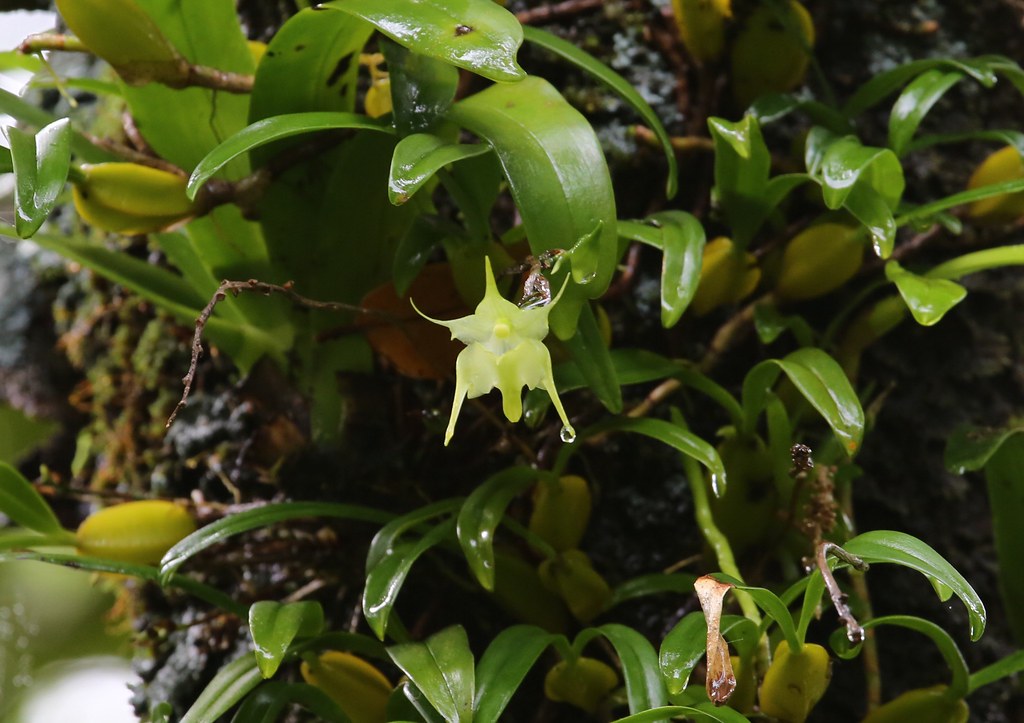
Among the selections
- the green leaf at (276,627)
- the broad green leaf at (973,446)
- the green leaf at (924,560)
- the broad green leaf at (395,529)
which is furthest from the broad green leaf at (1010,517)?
the green leaf at (276,627)

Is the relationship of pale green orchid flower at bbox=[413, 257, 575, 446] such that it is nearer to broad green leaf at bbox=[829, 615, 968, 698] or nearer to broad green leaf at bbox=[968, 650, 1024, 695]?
broad green leaf at bbox=[829, 615, 968, 698]

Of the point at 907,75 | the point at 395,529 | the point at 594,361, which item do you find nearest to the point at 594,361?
the point at 594,361

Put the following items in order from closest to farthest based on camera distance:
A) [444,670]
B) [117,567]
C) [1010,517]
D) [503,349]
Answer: [503,349], [444,670], [117,567], [1010,517]

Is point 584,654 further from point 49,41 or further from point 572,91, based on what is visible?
point 49,41

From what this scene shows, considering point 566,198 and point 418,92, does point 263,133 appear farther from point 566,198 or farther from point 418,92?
point 566,198

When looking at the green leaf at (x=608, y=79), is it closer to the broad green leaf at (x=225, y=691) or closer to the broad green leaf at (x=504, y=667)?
the broad green leaf at (x=504, y=667)

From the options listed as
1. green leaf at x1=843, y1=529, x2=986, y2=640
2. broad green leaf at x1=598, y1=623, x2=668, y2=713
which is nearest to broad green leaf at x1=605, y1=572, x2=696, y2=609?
broad green leaf at x1=598, y1=623, x2=668, y2=713
